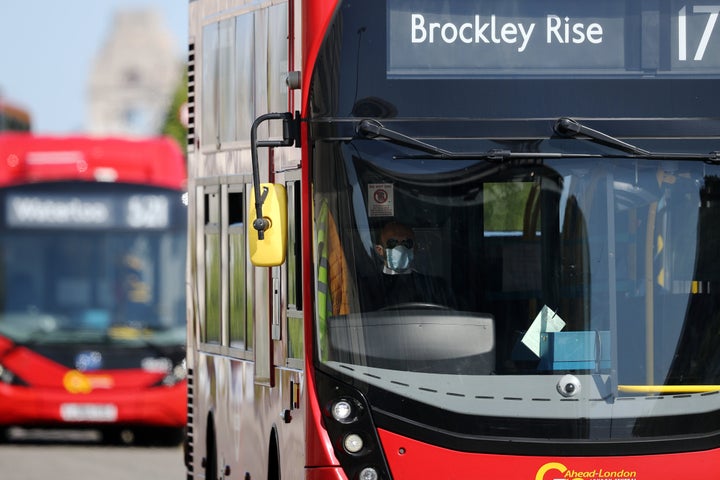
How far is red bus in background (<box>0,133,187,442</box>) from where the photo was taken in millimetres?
22047

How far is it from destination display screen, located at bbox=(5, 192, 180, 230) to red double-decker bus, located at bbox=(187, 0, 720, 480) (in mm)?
13530

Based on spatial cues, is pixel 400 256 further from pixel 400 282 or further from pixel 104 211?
pixel 104 211

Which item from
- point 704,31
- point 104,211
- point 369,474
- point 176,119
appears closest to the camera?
point 369,474

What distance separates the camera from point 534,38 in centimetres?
933

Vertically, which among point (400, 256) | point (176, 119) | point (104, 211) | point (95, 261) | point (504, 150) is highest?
point (176, 119)

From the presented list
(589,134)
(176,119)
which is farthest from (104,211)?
(176,119)

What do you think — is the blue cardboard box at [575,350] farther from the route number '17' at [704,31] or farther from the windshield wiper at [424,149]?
the route number '17' at [704,31]

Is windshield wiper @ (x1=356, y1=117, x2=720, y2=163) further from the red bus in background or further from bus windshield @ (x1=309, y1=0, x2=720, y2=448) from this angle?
the red bus in background

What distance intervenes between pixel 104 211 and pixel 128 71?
155 meters

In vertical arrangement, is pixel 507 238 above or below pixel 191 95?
below

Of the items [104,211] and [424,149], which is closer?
[424,149]

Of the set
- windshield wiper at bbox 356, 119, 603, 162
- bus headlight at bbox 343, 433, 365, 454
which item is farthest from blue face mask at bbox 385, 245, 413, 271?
bus headlight at bbox 343, 433, 365, 454

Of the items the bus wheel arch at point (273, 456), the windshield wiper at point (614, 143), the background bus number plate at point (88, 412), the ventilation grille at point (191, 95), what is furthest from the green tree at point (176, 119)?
the windshield wiper at point (614, 143)

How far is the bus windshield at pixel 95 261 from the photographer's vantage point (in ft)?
74.2
